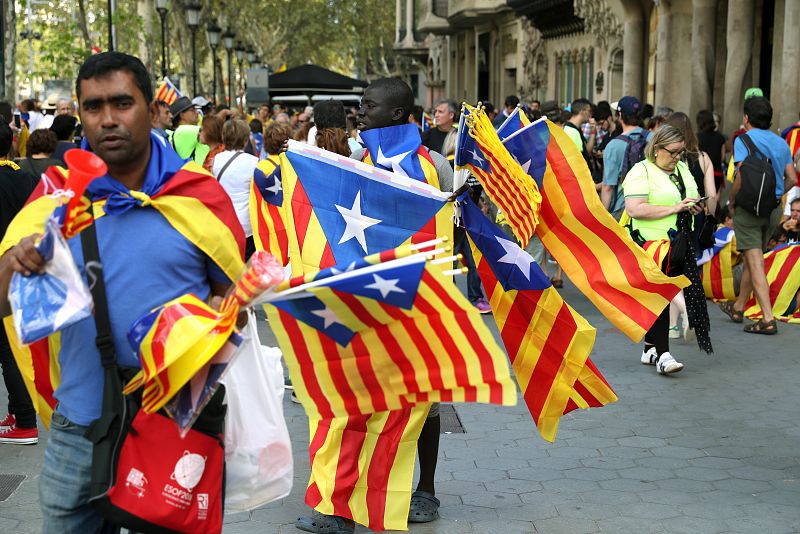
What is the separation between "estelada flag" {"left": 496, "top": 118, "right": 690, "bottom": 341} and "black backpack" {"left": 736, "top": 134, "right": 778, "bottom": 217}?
14.3ft

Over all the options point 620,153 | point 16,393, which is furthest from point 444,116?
point 16,393

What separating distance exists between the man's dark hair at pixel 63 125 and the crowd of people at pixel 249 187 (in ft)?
0.06

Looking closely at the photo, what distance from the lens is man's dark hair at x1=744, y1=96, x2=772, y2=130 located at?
34.7ft

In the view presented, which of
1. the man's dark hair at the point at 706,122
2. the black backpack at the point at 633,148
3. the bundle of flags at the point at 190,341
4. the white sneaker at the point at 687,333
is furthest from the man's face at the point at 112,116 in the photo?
the man's dark hair at the point at 706,122

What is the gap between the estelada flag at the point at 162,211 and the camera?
11.1 feet

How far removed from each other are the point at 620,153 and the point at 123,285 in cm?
886

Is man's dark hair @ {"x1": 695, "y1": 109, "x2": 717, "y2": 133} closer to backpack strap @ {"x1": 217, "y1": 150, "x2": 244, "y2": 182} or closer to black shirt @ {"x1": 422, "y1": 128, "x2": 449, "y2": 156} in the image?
black shirt @ {"x1": 422, "y1": 128, "x2": 449, "y2": 156}

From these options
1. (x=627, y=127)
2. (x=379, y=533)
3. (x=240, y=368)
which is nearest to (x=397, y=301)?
(x=240, y=368)

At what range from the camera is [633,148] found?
37.9 ft

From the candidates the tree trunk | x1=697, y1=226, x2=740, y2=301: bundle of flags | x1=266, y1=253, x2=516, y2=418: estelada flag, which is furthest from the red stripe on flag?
the tree trunk

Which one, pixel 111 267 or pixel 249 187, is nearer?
pixel 111 267

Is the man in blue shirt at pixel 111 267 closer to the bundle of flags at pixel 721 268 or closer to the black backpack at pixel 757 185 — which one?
the black backpack at pixel 757 185

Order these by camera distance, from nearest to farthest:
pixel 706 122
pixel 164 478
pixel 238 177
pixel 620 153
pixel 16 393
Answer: pixel 164 478 < pixel 16 393 < pixel 238 177 < pixel 620 153 < pixel 706 122

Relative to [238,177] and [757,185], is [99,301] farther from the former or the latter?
[757,185]
